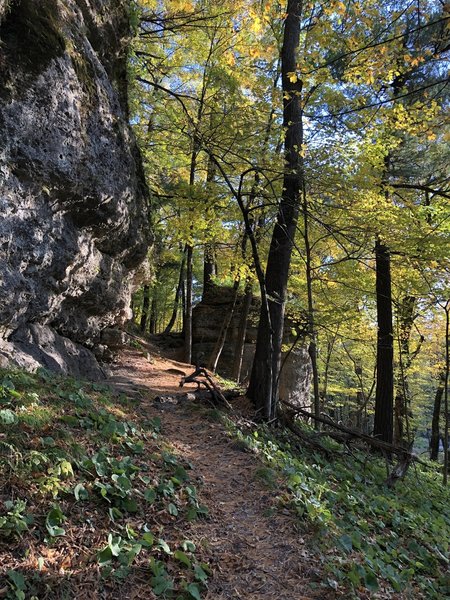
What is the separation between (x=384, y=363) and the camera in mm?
10500

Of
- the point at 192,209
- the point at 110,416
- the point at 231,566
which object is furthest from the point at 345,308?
the point at 231,566

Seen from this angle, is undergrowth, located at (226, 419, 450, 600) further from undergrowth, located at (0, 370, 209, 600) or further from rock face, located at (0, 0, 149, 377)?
rock face, located at (0, 0, 149, 377)

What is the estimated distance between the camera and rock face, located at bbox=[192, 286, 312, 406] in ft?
51.0

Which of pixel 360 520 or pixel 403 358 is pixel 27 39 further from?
pixel 403 358

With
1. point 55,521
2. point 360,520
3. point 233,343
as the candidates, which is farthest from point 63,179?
point 233,343

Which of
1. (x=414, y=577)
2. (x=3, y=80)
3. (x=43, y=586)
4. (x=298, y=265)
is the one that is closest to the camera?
(x=43, y=586)

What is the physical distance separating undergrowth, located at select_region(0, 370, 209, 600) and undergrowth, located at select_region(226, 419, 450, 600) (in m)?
1.22

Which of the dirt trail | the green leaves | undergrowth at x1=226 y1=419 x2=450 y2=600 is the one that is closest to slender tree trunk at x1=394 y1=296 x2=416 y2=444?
undergrowth at x1=226 y1=419 x2=450 y2=600

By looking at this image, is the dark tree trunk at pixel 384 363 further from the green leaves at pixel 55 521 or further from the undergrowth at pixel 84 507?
the green leaves at pixel 55 521

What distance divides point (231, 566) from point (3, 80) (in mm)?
5142

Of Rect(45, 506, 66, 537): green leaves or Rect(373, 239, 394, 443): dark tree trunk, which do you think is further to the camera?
Rect(373, 239, 394, 443): dark tree trunk

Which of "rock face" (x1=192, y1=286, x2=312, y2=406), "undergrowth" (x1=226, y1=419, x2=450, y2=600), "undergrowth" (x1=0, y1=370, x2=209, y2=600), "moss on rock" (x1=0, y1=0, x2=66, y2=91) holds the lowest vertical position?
"undergrowth" (x1=226, y1=419, x2=450, y2=600)

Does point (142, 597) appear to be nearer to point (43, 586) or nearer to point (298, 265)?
point (43, 586)

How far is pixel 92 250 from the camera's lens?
700 centimetres
